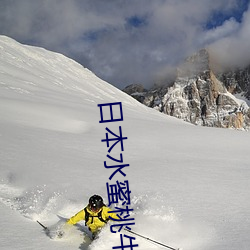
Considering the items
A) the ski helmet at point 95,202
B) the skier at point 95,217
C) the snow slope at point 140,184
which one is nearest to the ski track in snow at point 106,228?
the snow slope at point 140,184

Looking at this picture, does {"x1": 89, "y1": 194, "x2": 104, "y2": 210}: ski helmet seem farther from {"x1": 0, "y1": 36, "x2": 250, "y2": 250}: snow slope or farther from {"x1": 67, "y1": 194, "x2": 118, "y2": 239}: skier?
{"x1": 0, "y1": 36, "x2": 250, "y2": 250}: snow slope

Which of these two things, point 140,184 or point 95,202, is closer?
point 95,202

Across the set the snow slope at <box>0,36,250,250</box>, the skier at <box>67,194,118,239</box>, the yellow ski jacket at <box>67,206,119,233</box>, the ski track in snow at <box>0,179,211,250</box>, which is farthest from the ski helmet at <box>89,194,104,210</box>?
the snow slope at <box>0,36,250,250</box>

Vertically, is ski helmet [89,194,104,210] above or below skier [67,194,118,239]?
above

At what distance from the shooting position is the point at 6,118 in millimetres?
14875

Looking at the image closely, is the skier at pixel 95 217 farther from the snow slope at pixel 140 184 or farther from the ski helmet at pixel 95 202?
the snow slope at pixel 140 184

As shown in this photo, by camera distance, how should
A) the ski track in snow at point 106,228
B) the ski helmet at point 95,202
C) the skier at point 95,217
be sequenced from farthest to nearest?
the skier at point 95,217 → the ski helmet at point 95,202 → the ski track in snow at point 106,228

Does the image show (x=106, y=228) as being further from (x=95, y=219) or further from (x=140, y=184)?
(x=140, y=184)

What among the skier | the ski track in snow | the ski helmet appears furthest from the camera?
the skier

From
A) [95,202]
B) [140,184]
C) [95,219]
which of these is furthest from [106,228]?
[140,184]

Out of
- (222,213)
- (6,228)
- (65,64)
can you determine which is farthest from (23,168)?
(65,64)

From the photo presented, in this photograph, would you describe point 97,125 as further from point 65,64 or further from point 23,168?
point 65,64

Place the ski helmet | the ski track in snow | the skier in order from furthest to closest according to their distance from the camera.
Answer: the skier → the ski helmet → the ski track in snow

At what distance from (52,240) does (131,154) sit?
6404 millimetres
